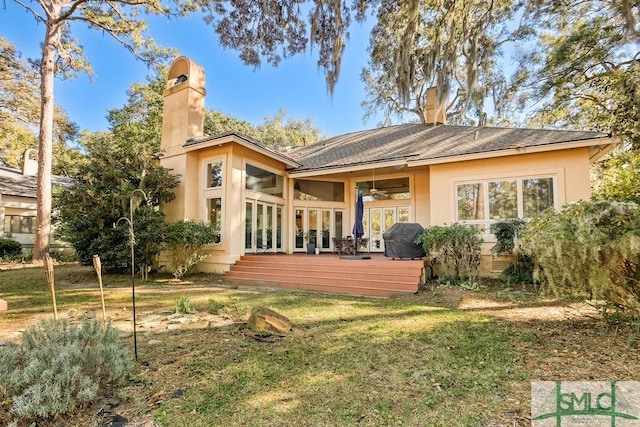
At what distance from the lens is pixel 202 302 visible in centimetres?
662

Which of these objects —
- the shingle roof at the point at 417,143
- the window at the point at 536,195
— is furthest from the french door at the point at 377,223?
the window at the point at 536,195

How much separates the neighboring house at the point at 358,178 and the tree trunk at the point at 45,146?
479 centimetres

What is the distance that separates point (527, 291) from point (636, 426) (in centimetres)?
596

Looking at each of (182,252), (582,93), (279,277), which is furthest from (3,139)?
(582,93)

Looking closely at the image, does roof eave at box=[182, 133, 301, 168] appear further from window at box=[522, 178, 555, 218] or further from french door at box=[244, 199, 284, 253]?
window at box=[522, 178, 555, 218]

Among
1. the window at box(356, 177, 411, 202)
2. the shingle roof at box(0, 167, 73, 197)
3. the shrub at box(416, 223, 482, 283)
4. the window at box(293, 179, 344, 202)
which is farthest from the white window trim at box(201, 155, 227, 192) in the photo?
the shingle roof at box(0, 167, 73, 197)

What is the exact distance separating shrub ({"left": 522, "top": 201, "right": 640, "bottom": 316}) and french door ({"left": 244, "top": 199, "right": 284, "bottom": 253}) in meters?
9.37

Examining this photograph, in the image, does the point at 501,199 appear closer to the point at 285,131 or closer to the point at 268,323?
the point at 268,323

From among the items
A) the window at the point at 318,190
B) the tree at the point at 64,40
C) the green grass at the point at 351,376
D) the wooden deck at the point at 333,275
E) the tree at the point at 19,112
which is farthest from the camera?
the tree at the point at 19,112

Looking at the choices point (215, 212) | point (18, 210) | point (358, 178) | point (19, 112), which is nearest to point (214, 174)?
point (215, 212)

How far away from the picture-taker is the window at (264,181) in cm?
1187

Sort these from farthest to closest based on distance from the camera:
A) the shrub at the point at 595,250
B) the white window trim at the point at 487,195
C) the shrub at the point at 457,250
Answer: the white window trim at the point at 487,195
the shrub at the point at 457,250
the shrub at the point at 595,250

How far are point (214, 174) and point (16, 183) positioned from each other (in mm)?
15761

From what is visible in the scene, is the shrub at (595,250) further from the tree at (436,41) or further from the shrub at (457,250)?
the tree at (436,41)
